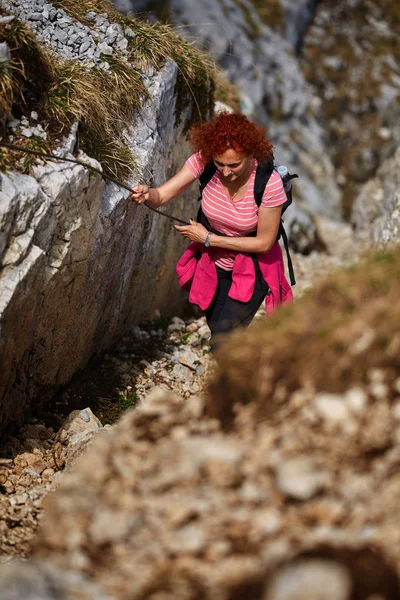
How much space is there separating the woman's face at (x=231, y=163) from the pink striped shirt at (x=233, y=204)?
0.59ft

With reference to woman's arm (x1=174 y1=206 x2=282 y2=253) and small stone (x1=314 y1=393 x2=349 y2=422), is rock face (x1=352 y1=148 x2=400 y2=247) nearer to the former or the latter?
woman's arm (x1=174 y1=206 x2=282 y2=253)

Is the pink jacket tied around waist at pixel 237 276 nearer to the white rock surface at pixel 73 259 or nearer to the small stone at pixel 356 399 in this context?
the white rock surface at pixel 73 259

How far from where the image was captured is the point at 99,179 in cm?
712

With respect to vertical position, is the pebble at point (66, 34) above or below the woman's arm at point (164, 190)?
above

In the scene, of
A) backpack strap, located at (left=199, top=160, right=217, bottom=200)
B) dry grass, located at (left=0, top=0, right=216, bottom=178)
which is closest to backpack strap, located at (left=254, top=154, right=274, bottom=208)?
backpack strap, located at (left=199, top=160, right=217, bottom=200)

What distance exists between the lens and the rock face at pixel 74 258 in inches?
239

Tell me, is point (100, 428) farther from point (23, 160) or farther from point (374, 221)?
point (374, 221)

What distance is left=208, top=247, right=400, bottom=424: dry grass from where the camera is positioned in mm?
A: 3973

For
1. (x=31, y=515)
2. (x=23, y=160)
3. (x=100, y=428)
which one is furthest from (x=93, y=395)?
(x=23, y=160)

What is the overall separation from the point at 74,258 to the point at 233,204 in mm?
1811

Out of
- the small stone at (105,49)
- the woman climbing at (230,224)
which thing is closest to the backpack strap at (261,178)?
the woman climbing at (230,224)

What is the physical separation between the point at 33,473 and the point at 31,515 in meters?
0.85

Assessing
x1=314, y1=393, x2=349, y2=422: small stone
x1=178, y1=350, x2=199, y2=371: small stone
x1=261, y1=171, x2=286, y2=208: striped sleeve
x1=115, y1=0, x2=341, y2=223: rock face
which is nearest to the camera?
x1=314, y1=393, x2=349, y2=422: small stone

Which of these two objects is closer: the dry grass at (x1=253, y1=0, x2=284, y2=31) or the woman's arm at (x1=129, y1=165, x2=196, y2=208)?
the woman's arm at (x1=129, y1=165, x2=196, y2=208)
